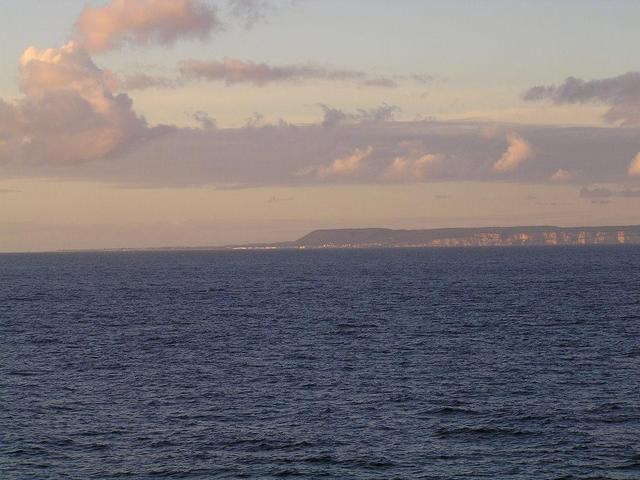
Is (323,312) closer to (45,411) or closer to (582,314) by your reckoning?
(582,314)

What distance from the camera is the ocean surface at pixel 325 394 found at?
4722 cm

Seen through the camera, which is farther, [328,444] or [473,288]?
Result: [473,288]

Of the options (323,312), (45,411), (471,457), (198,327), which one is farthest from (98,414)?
(323,312)

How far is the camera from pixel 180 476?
44.9 m

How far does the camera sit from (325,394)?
63094 mm

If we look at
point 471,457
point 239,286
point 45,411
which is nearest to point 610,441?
point 471,457

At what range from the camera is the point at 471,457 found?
156ft

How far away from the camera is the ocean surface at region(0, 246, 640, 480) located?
47219mm

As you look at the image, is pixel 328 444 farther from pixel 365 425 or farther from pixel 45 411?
pixel 45 411

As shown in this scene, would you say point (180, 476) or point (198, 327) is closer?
point (180, 476)

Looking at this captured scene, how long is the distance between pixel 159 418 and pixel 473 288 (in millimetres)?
115024

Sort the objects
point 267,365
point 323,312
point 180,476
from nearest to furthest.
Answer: point 180,476 < point 267,365 < point 323,312

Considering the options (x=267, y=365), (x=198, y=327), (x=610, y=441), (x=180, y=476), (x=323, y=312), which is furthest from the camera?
(x=323, y=312)

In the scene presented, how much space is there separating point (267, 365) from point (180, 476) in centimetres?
3077
